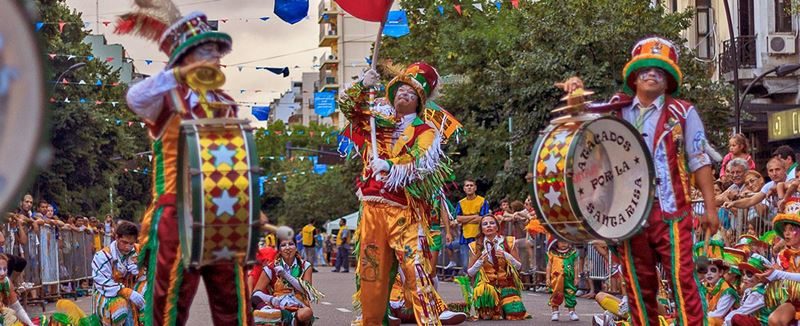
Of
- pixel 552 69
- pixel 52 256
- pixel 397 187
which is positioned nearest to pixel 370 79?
pixel 397 187

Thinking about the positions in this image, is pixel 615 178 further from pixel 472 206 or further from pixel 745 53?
pixel 745 53

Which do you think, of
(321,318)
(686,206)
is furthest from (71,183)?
(686,206)

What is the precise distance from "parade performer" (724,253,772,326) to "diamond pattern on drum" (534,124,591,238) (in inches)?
173

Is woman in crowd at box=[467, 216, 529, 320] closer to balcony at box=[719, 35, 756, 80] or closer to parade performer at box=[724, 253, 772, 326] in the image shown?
parade performer at box=[724, 253, 772, 326]

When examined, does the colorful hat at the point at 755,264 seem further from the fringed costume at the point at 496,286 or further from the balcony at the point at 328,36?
the balcony at the point at 328,36

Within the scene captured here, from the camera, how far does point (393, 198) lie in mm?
12719

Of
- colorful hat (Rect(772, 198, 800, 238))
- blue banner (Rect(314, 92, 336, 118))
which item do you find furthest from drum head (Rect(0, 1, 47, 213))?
blue banner (Rect(314, 92, 336, 118))

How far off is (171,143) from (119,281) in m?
5.96

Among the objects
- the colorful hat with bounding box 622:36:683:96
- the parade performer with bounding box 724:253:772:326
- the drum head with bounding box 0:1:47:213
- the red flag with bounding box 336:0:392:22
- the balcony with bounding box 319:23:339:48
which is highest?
the balcony with bounding box 319:23:339:48

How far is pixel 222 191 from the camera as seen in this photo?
778 cm

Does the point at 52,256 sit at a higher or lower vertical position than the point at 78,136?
lower

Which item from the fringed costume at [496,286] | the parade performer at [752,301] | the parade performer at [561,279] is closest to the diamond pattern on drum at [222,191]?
the parade performer at [752,301]

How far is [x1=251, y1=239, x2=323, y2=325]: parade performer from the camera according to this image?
14.8m

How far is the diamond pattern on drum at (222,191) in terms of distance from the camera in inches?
306
